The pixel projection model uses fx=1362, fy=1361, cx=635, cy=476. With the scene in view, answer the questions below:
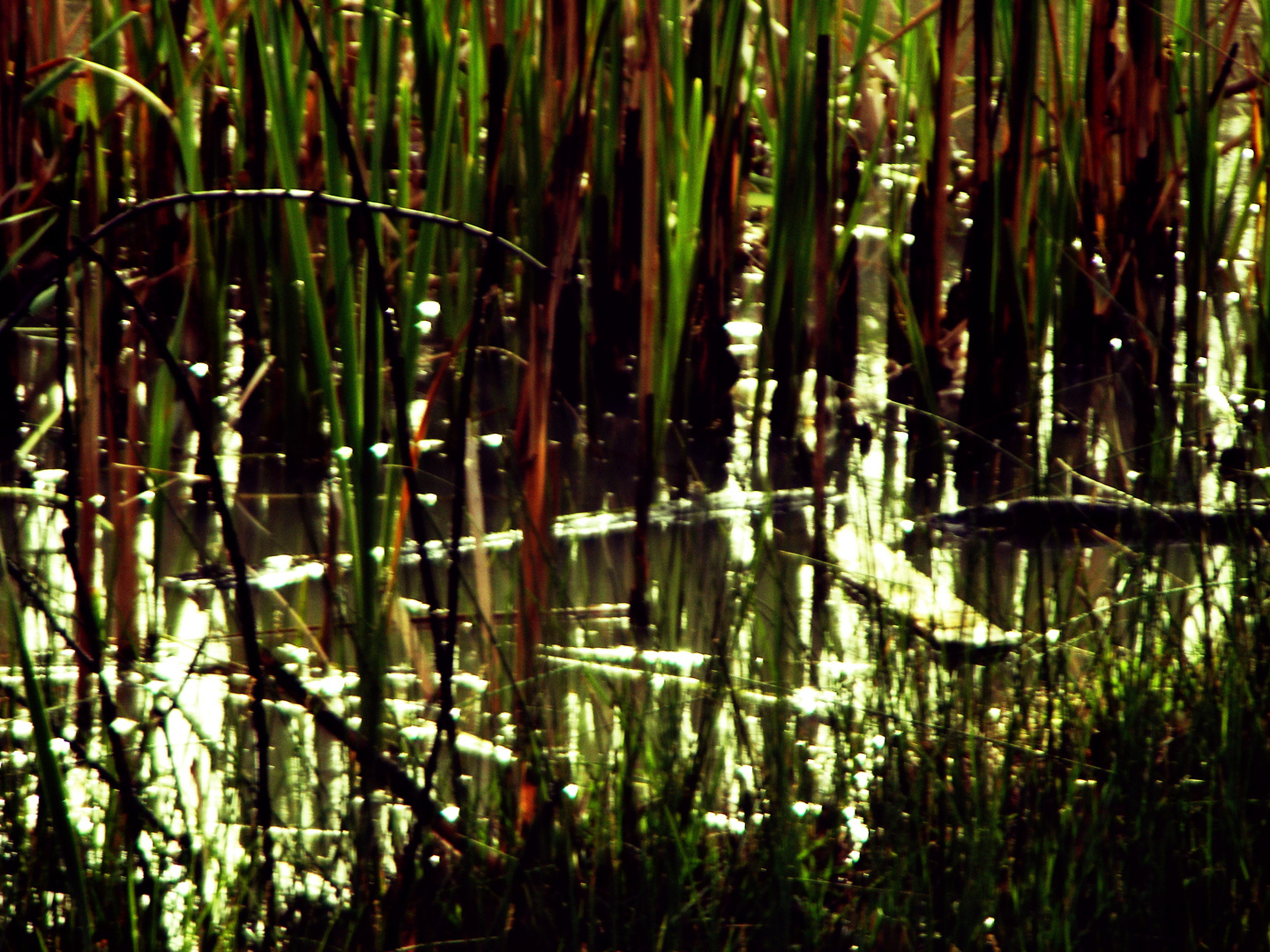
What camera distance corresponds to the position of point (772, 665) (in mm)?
992

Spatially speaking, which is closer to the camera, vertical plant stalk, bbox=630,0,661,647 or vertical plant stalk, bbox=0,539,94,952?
vertical plant stalk, bbox=0,539,94,952

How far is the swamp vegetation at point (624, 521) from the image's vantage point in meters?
0.88

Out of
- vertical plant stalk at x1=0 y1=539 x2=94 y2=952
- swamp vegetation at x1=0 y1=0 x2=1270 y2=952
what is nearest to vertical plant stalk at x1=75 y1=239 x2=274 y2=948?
swamp vegetation at x1=0 y1=0 x2=1270 y2=952

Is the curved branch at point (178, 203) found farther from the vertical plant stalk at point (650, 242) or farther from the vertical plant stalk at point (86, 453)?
the vertical plant stalk at point (650, 242)

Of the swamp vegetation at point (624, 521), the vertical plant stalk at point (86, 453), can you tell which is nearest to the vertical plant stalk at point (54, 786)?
the swamp vegetation at point (624, 521)

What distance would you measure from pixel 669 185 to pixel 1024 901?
38.0 inches

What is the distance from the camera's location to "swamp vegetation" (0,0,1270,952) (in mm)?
881

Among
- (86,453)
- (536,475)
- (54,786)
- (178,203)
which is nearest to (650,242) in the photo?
(536,475)

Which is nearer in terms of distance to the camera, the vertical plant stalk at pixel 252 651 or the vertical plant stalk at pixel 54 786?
the vertical plant stalk at pixel 54 786

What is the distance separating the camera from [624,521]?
59.5 inches

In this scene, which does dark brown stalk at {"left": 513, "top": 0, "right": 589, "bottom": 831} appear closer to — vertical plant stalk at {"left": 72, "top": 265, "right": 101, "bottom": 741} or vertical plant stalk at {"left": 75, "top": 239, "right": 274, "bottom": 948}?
vertical plant stalk at {"left": 75, "top": 239, "right": 274, "bottom": 948}

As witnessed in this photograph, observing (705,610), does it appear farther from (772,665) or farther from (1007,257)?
(1007,257)

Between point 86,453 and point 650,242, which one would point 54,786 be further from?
point 650,242

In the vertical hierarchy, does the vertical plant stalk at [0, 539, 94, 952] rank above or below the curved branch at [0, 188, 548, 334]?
below
